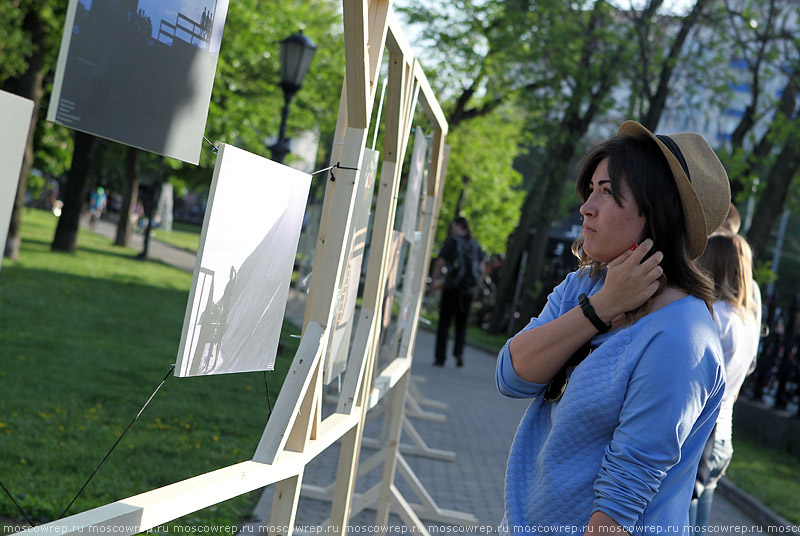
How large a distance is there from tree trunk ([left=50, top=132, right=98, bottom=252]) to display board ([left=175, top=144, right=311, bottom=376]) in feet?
73.6

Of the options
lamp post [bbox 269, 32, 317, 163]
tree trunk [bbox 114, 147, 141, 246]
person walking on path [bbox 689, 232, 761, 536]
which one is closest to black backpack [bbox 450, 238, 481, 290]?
lamp post [bbox 269, 32, 317, 163]

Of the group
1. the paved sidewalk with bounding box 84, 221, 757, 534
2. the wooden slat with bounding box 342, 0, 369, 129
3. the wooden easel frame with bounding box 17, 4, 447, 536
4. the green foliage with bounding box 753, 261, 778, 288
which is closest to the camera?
the wooden easel frame with bounding box 17, 4, 447, 536

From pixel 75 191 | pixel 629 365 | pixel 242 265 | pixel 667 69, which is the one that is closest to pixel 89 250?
pixel 75 191

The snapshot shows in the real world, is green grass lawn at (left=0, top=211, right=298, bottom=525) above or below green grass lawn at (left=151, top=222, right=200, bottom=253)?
below

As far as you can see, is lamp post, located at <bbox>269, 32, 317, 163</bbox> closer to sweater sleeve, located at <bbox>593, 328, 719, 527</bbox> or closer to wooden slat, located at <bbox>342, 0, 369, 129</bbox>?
wooden slat, located at <bbox>342, 0, 369, 129</bbox>

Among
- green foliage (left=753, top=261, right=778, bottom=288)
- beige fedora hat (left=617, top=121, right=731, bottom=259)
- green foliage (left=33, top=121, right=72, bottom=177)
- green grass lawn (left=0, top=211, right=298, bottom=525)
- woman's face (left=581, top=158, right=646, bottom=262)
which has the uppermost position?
green foliage (left=33, top=121, right=72, bottom=177)

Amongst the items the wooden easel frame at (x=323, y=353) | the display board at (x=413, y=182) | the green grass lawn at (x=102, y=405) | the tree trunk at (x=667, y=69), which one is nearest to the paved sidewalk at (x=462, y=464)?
the green grass lawn at (x=102, y=405)

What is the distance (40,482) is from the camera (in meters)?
5.04

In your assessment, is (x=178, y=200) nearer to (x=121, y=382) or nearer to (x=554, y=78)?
(x=554, y=78)

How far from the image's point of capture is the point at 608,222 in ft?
7.09

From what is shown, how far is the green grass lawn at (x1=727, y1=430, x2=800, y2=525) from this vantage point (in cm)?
841

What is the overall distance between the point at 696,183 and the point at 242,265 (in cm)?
105

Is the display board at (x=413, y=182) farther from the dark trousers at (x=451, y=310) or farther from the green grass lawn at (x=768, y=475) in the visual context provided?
the dark trousers at (x=451, y=310)

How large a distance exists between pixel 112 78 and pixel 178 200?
8517cm
